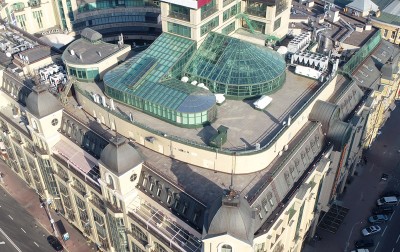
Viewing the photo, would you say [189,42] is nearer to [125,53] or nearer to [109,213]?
[125,53]

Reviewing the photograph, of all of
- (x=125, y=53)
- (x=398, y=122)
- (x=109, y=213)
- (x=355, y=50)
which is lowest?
(x=398, y=122)

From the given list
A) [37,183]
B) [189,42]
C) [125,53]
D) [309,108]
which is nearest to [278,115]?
[309,108]

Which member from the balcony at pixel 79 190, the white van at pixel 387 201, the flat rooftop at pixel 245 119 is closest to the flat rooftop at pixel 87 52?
the flat rooftop at pixel 245 119

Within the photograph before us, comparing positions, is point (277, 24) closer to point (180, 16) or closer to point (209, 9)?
point (209, 9)

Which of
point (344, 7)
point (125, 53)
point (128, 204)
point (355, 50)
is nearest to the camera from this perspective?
point (128, 204)

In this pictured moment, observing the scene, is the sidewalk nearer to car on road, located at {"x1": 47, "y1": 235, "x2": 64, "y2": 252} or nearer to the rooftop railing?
car on road, located at {"x1": 47, "y1": 235, "x2": 64, "y2": 252}

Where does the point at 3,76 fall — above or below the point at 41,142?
above

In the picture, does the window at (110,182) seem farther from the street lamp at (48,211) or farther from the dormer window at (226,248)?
the street lamp at (48,211)
